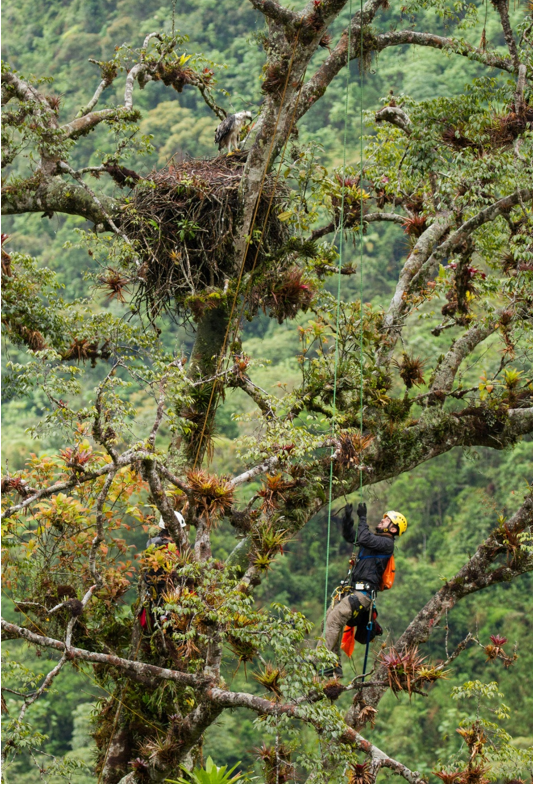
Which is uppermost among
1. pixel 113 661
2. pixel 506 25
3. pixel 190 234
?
pixel 506 25

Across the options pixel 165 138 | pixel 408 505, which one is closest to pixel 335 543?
pixel 408 505

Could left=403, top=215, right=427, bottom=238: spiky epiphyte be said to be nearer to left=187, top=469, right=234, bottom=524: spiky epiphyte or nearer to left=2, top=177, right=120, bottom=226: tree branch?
left=2, top=177, right=120, bottom=226: tree branch

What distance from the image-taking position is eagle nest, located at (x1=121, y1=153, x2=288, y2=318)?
21.4ft

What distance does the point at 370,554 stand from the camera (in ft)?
18.6

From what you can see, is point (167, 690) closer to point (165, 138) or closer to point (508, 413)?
point (508, 413)

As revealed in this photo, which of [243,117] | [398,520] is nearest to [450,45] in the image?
[243,117]

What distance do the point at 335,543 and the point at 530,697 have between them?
6.33m

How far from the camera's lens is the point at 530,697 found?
16.5 metres

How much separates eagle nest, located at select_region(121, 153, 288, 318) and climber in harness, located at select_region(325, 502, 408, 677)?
76.1 inches

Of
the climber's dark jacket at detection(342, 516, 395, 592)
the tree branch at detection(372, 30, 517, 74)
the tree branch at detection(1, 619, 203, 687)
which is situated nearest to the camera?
the tree branch at detection(1, 619, 203, 687)

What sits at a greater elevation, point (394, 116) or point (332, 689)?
point (394, 116)

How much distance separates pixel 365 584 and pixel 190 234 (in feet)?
8.41

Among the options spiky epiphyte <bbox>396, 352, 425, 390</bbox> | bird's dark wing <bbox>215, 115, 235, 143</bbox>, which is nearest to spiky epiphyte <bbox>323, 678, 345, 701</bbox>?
spiky epiphyte <bbox>396, 352, 425, 390</bbox>

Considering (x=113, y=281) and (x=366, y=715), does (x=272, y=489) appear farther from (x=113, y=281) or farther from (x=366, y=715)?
(x=113, y=281)
